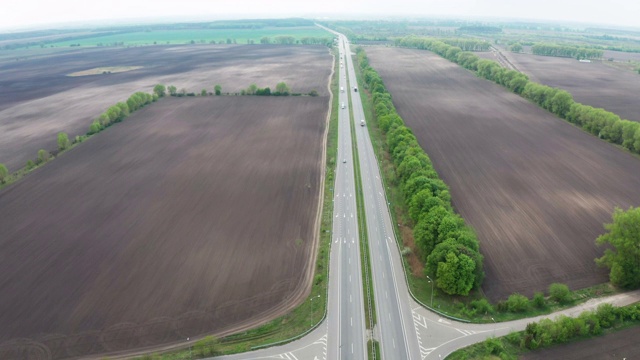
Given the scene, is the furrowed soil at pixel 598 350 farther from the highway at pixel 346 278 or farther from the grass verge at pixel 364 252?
the highway at pixel 346 278

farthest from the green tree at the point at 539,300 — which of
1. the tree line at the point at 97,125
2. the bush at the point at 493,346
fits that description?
the tree line at the point at 97,125

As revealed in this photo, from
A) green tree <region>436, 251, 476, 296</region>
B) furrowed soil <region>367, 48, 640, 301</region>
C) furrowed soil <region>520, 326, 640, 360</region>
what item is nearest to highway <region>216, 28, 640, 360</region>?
furrowed soil <region>520, 326, 640, 360</region>

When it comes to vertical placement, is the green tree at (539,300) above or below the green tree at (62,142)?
below

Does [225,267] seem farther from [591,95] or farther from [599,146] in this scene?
[591,95]

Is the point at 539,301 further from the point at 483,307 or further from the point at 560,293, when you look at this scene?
the point at 483,307

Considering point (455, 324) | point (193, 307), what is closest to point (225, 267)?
point (193, 307)

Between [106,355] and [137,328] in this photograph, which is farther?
[137,328]

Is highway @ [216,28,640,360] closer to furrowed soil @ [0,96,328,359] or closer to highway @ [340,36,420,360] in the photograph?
highway @ [340,36,420,360]
